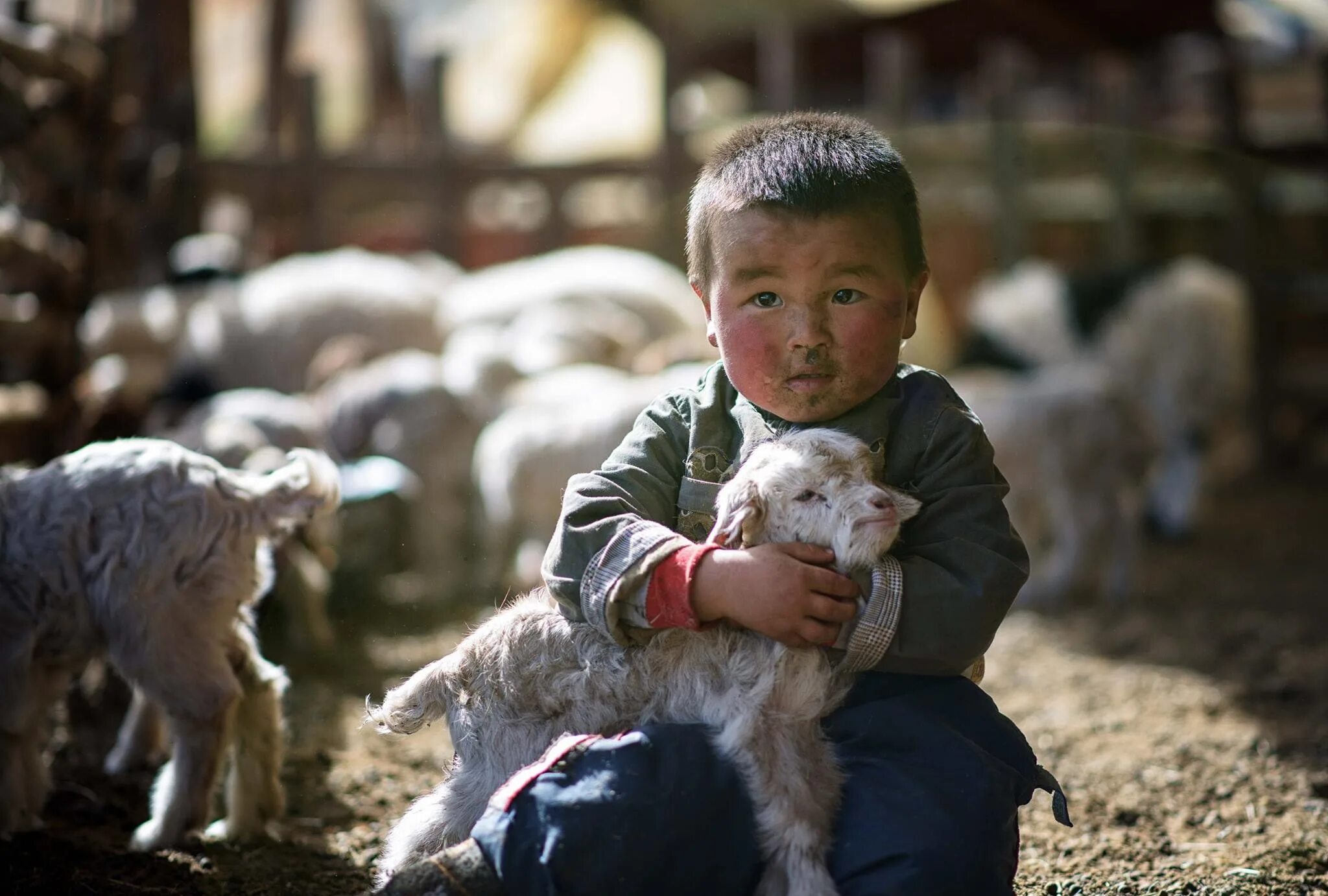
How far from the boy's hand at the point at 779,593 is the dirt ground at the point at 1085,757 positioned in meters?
0.99

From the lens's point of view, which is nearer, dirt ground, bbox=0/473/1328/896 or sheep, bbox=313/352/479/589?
dirt ground, bbox=0/473/1328/896

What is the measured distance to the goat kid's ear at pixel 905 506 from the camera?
2424mm

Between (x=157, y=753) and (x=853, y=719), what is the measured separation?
7.83ft

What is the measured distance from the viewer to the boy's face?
8.18 feet

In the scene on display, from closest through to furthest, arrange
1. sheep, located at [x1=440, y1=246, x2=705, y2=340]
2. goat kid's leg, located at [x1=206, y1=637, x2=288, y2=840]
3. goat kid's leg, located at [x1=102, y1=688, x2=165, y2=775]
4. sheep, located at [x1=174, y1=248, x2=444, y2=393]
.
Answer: goat kid's leg, located at [x1=206, y1=637, x2=288, y2=840] < goat kid's leg, located at [x1=102, y1=688, x2=165, y2=775] < sheep, located at [x1=174, y1=248, x2=444, y2=393] < sheep, located at [x1=440, y1=246, x2=705, y2=340]

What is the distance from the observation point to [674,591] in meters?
2.39

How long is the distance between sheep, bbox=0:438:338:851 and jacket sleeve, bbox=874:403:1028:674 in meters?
1.68

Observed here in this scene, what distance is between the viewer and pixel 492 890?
7.44 ft

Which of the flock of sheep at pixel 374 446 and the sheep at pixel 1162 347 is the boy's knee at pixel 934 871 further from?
the sheep at pixel 1162 347

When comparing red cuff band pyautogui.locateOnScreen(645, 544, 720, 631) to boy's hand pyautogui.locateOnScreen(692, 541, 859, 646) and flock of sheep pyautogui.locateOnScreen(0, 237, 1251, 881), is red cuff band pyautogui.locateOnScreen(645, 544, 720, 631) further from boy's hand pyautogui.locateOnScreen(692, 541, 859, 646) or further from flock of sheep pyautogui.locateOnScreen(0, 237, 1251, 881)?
flock of sheep pyautogui.locateOnScreen(0, 237, 1251, 881)

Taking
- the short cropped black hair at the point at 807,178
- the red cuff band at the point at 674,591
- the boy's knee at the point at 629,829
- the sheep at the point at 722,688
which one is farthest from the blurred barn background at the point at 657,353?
the short cropped black hair at the point at 807,178

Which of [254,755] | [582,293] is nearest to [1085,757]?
[254,755]

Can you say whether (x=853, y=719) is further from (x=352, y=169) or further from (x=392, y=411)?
(x=352, y=169)

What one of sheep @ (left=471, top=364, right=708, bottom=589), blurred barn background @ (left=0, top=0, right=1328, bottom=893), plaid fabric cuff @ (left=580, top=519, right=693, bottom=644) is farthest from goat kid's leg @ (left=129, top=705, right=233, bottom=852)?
sheep @ (left=471, top=364, right=708, bottom=589)
